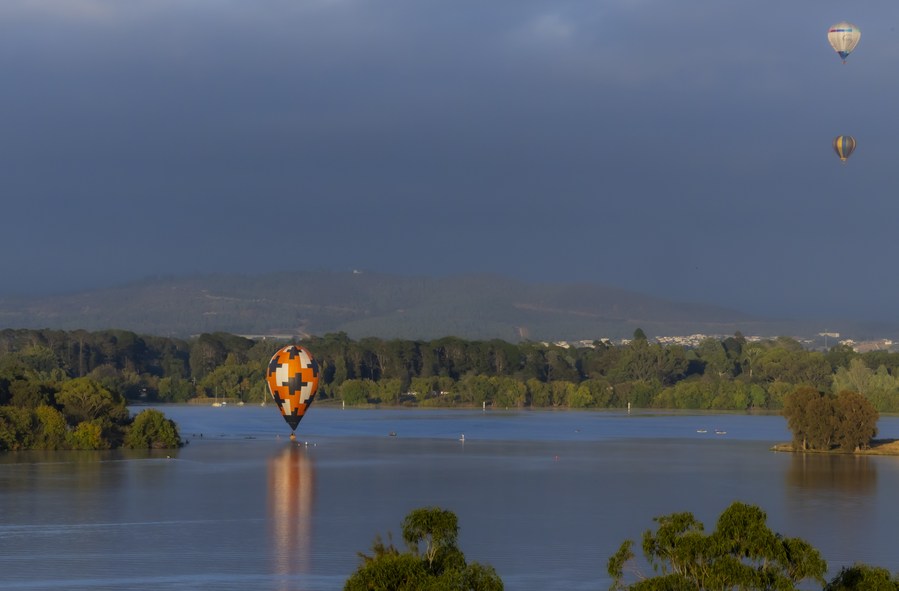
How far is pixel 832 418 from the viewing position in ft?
234

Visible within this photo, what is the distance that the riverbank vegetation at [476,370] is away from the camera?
128m

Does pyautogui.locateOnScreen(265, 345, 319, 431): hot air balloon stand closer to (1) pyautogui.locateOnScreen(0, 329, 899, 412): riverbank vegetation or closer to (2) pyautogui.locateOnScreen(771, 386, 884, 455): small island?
(2) pyautogui.locateOnScreen(771, 386, 884, 455): small island

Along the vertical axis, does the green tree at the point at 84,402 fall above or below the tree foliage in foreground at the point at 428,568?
above

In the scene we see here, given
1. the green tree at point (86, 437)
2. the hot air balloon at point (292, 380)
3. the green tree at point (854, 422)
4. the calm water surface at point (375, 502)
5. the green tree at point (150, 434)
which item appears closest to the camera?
the calm water surface at point (375, 502)

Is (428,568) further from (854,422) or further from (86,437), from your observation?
(854,422)

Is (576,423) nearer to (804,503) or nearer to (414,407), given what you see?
(414,407)

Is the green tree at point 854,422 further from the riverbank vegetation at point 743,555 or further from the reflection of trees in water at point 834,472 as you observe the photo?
the riverbank vegetation at point 743,555

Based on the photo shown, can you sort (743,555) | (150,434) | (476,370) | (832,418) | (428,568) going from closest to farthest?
(743,555) < (428,568) < (150,434) < (832,418) < (476,370)

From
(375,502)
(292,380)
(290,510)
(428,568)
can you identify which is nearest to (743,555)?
(428,568)

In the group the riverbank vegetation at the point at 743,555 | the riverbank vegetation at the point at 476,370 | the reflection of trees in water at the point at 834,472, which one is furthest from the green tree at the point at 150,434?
the riverbank vegetation at the point at 743,555

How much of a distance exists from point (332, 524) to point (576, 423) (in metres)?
61.5

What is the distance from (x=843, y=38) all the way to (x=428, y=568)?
55105mm

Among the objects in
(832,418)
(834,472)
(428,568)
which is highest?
(832,418)

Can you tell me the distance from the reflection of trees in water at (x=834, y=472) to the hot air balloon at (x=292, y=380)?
24606 mm
